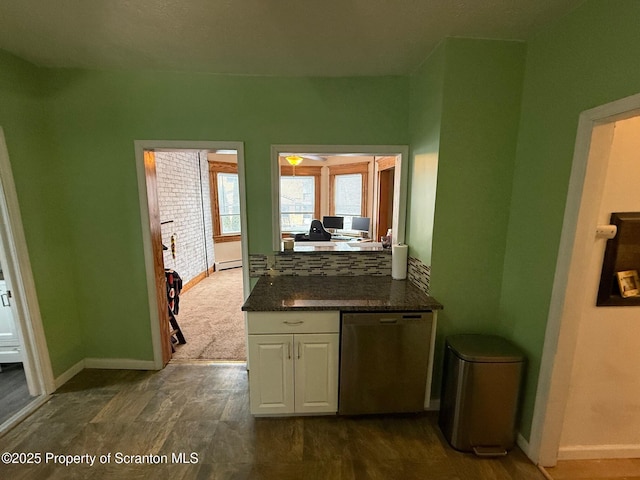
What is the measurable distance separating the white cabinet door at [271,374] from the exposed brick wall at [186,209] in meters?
3.09

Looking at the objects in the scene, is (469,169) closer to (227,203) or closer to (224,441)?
(224,441)

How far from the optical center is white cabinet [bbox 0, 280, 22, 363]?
8.09 feet

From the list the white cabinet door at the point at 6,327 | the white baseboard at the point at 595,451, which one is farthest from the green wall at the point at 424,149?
the white cabinet door at the point at 6,327

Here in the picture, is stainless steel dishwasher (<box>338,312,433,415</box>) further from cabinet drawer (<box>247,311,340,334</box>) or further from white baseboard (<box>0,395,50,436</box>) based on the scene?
white baseboard (<box>0,395,50,436</box>)

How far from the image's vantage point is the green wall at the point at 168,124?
2287 millimetres

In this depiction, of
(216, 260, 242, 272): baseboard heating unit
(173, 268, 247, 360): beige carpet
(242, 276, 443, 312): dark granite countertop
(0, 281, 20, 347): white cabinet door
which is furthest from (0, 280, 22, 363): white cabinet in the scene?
(216, 260, 242, 272): baseboard heating unit

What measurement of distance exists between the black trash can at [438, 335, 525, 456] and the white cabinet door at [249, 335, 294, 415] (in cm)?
110

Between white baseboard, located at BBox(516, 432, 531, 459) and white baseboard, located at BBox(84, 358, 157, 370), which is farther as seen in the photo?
white baseboard, located at BBox(84, 358, 157, 370)

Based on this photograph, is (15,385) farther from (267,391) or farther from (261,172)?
(261,172)

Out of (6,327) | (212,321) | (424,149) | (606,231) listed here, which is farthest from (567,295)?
(6,327)

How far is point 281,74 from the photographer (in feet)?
7.50

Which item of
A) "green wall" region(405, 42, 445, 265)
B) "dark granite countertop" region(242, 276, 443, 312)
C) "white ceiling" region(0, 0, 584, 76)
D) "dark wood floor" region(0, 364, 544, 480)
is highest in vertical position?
"white ceiling" region(0, 0, 584, 76)

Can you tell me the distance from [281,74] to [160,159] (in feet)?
9.49

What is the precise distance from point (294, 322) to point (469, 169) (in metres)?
1.60
